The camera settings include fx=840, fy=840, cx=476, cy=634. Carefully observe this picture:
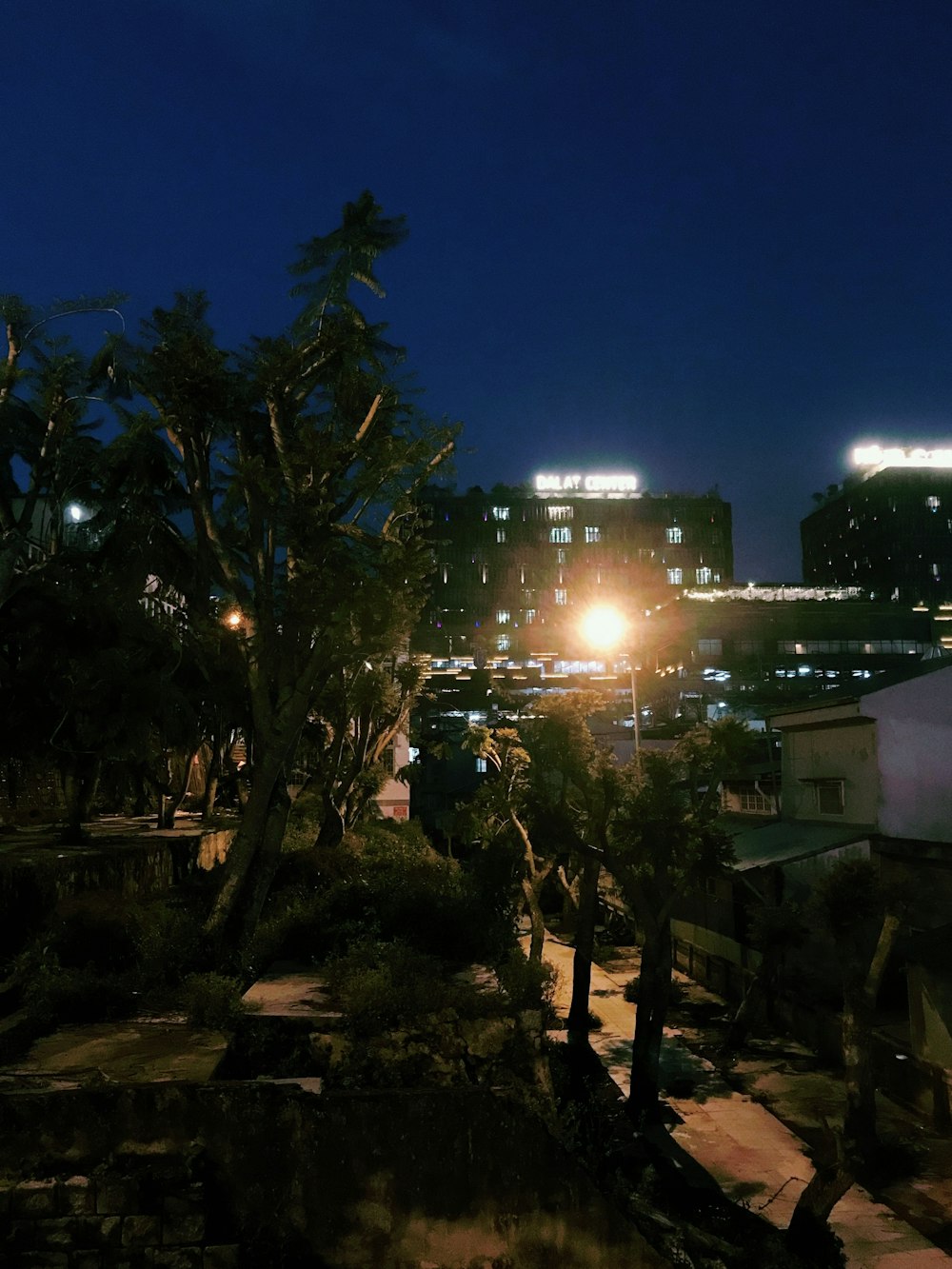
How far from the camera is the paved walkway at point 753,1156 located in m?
10.8

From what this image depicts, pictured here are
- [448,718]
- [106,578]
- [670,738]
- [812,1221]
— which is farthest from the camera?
[448,718]

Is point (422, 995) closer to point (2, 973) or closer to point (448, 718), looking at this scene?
point (2, 973)

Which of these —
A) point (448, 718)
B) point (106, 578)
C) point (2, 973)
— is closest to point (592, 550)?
point (448, 718)

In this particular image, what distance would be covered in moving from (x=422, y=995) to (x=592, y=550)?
10104 centimetres

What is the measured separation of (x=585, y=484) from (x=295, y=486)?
9976 centimetres

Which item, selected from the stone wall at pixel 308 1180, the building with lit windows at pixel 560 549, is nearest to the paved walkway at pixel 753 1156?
the stone wall at pixel 308 1180

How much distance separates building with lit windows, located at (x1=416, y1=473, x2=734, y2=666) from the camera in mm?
106875

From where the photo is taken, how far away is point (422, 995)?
10.3 metres

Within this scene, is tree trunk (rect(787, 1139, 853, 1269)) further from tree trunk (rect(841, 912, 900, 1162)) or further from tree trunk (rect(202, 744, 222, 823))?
tree trunk (rect(202, 744, 222, 823))

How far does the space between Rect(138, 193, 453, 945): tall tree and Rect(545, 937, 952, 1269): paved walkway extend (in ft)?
27.8

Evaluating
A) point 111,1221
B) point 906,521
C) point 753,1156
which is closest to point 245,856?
point 111,1221

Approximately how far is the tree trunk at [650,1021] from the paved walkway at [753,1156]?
2.71 ft

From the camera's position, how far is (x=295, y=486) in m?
14.7

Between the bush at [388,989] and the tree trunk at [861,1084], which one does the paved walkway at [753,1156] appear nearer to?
the tree trunk at [861,1084]
